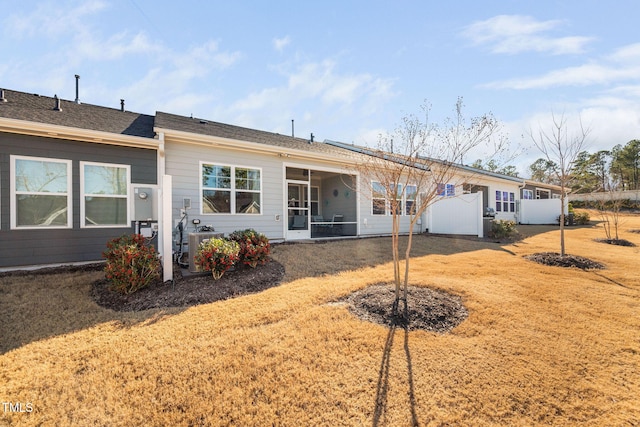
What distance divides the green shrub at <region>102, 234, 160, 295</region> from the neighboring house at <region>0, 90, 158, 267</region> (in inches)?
93.5

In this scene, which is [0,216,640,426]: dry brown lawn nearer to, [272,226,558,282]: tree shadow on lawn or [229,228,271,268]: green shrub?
[229,228,271,268]: green shrub

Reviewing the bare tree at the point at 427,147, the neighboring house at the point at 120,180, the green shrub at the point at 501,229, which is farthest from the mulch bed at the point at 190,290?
the green shrub at the point at 501,229

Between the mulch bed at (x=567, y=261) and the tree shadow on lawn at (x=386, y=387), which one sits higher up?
the mulch bed at (x=567, y=261)

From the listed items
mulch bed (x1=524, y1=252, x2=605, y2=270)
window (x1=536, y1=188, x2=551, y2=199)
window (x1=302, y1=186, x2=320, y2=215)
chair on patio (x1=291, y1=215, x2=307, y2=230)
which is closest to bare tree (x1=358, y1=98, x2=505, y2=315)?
mulch bed (x1=524, y1=252, x2=605, y2=270)

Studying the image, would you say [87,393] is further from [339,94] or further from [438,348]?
[339,94]

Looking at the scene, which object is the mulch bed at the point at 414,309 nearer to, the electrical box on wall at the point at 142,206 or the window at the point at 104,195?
the electrical box on wall at the point at 142,206

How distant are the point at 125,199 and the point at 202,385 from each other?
6477mm

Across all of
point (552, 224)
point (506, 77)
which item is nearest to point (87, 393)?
point (506, 77)

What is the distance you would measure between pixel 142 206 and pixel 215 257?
2659mm

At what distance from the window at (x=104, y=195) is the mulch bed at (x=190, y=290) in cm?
218

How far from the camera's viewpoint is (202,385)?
2469 mm

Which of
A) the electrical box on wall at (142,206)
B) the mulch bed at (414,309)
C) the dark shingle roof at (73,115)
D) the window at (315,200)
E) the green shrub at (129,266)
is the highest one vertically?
the dark shingle roof at (73,115)

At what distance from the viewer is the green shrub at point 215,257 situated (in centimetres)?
534

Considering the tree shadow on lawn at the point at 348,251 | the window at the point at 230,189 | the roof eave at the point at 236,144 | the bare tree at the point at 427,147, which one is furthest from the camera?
the window at the point at 230,189
